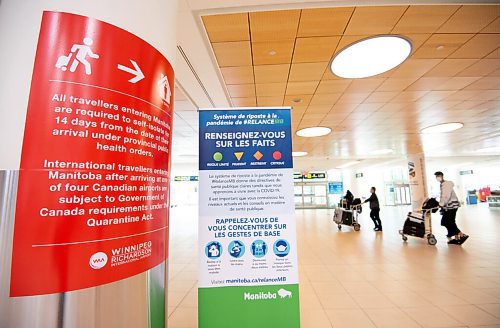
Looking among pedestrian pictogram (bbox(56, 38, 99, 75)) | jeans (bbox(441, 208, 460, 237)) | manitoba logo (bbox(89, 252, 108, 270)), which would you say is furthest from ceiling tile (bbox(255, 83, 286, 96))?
jeans (bbox(441, 208, 460, 237))

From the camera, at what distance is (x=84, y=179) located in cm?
91

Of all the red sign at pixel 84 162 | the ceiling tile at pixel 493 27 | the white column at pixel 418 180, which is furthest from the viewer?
the white column at pixel 418 180

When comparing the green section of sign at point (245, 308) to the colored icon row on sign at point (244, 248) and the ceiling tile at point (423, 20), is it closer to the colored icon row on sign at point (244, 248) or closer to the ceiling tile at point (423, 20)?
the colored icon row on sign at point (244, 248)

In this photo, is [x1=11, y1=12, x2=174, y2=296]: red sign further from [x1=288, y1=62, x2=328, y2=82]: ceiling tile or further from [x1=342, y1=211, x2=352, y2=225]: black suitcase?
[x1=342, y1=211, x2=352, y2=225]: black suitcase

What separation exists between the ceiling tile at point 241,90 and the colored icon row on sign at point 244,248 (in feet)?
11.6

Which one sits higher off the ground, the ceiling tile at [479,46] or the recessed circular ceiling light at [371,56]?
the ceiling tile at [479,46]

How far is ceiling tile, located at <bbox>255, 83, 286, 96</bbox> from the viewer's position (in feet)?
15.8

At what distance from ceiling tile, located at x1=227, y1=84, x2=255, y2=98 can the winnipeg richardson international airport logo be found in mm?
3836

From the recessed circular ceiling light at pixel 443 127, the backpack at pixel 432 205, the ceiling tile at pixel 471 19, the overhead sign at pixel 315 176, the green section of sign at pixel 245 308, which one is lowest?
the green section of sign at pixel 245 308

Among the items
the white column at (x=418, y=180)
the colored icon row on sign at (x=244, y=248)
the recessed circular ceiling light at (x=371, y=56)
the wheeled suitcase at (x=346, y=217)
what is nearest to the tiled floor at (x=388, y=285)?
the colored icon row on sign at (x=244, y=248)

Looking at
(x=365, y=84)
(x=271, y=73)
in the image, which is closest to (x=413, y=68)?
(x=365, y=84)

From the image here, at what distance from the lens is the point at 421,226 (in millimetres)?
6070

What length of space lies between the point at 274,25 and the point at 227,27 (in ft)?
2.00

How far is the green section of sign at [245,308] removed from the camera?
78.0 inches
